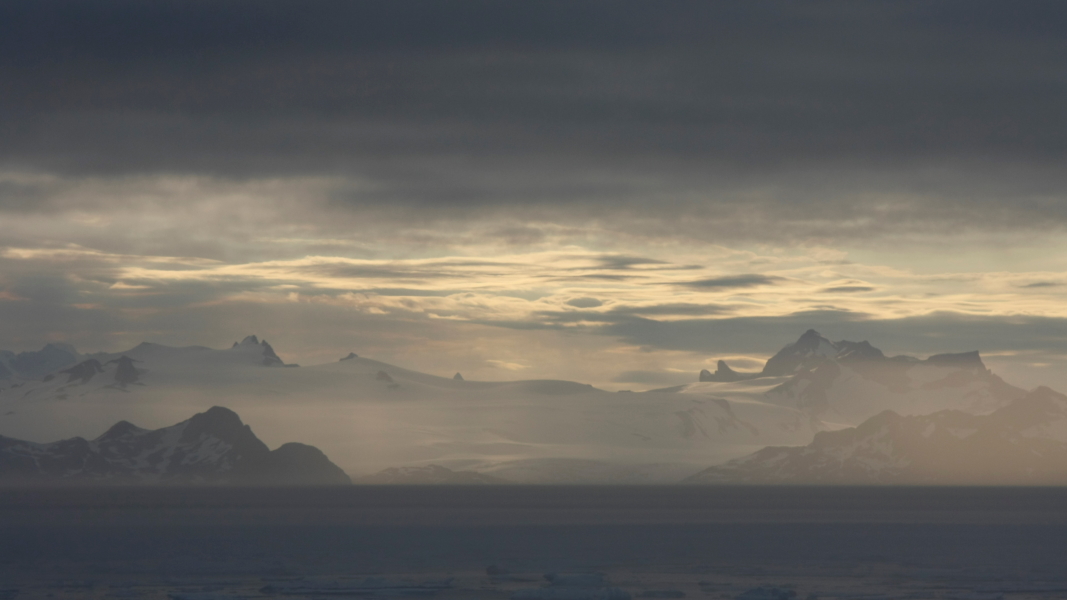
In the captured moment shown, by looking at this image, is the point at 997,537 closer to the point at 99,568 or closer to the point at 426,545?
the point at 426,545

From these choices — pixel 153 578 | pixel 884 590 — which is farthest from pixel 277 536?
pixel 884 590

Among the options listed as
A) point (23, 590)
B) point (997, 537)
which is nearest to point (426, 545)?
point (23, 590)

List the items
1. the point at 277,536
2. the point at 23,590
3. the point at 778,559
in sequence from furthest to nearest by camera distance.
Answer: the point at 277,536 < the point at 778,559 < the point at 23,590

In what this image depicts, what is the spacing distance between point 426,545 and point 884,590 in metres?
78.1

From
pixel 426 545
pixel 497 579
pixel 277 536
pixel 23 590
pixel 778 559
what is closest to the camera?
pixel 23 590

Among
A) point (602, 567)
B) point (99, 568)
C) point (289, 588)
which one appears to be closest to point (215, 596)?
point (289, 588)

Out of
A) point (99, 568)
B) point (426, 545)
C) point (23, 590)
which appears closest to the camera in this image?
point (23, 590)

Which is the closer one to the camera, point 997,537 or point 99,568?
point 99,568

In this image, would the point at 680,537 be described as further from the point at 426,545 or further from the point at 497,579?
the point at 497,579

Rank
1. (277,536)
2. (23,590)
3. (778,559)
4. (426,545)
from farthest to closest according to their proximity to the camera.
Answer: (277,536), (426,545), (778,559), (23,590)

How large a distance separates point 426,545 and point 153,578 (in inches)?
2252

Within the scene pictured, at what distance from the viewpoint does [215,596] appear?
9844 cm

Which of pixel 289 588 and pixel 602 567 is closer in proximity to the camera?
pixel 289 588

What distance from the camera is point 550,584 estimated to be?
11138 centimetres
